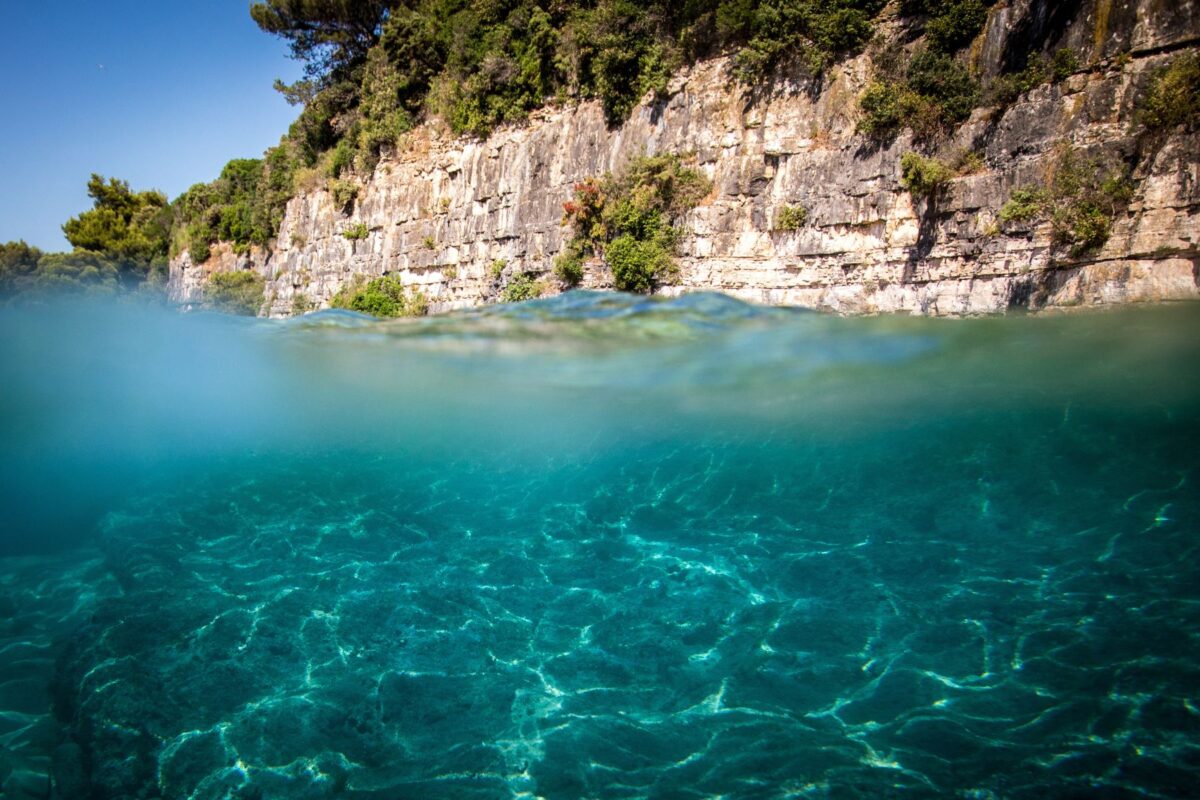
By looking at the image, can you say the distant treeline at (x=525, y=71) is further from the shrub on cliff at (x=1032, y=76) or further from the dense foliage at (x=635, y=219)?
the dense foliage at (x=635, y=219)

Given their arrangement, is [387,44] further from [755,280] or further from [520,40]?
[755,280]

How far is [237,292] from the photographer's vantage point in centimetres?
3466

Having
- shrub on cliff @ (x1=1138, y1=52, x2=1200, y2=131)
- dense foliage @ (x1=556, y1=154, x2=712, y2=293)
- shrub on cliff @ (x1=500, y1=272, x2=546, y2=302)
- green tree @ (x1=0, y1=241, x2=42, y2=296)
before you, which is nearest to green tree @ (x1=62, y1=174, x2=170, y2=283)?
green tree @ (x1=0, y1=241, x2=42, y2=296)

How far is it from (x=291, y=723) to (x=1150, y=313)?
17.9m

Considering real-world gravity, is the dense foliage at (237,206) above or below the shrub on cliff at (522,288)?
above

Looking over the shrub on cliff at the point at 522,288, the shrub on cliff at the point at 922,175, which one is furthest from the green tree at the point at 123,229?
the shrub on cliff at the point at 922,175

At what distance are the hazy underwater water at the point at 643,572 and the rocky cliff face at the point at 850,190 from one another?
1101 mm

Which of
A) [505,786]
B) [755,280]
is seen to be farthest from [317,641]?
[755,280]

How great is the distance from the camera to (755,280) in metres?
17.8

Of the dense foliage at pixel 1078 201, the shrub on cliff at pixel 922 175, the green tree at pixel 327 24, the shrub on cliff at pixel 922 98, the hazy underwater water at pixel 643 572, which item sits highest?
the green tree at pixel 327 24

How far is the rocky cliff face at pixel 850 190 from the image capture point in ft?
43.4

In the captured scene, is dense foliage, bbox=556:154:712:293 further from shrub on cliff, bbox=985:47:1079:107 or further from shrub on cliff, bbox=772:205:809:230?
shrub on cliff, bbox=985:47:1079:107

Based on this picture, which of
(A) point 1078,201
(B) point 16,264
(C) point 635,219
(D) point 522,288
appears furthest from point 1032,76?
(B) point 16,264

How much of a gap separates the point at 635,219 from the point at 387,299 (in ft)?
38.7
